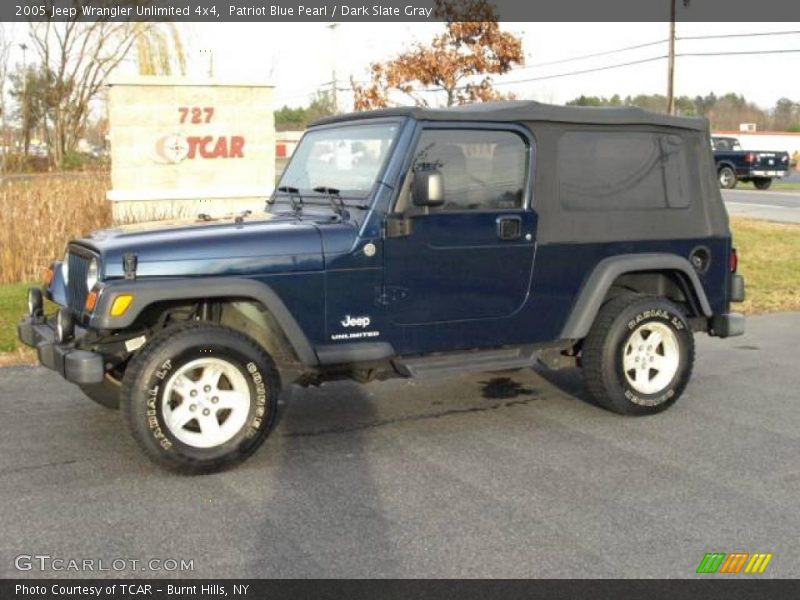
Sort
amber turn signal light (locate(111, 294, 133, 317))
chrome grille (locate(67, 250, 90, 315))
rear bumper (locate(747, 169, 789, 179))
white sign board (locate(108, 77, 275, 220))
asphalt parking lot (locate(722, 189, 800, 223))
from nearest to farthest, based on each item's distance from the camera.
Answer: amber turn signal light (locate(111, 294, 133, 317)), chrome grille (locate(67, 250, 90, 315)), white sign board (locate(108, 77, 275, 220)), asphalt parking lot (locate(722, 189, 800, 223)), rear bumper (locate(747, 169, 789, 179))

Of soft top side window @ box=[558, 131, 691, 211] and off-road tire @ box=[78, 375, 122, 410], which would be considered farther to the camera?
soft top side window @ box=[558, 131, 691, 211]

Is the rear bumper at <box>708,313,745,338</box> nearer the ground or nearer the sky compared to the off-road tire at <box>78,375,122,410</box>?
nearer the sky

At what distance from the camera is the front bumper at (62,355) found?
463cm

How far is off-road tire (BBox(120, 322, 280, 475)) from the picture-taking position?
4.64m

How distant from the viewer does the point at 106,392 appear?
554cm

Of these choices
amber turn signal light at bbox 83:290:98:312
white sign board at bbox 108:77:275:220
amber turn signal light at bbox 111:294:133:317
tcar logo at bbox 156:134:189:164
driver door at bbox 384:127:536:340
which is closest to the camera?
amber turn signal light at bbox 111:294:133:317

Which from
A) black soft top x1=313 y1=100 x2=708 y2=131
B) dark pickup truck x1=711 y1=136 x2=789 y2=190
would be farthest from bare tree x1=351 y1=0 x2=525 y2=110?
dark pickup truck x1=711 y1=136 x2=789 y2=190

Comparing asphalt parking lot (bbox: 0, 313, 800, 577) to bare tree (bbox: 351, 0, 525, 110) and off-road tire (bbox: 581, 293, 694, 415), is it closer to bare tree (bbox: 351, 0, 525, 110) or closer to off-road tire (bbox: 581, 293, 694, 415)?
off-road tire (bbox: 581, 293, 694, 415)

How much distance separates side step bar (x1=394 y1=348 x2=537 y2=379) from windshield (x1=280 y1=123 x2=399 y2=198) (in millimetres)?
1062

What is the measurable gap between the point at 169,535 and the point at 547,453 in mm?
2261

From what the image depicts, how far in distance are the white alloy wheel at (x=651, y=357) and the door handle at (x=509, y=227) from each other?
1.11 m

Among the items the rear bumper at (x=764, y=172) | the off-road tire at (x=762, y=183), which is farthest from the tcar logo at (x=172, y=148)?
the off-road tire at (x=762, y=183)

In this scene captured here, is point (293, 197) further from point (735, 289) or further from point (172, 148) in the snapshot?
point (172, 148)

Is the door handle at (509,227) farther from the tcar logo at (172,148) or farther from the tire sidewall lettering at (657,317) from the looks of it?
the tcar logo at (172,148)
